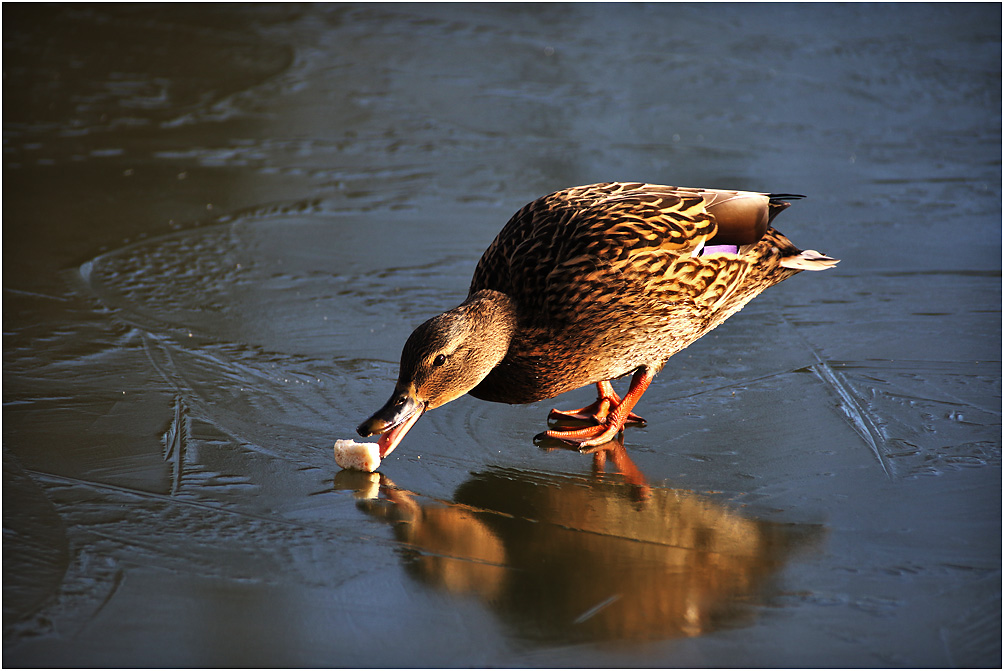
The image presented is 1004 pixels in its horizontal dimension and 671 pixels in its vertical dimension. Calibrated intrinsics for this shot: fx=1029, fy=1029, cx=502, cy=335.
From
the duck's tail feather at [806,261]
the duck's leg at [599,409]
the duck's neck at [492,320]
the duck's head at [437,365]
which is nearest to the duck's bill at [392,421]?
the duck's head at [437,365]

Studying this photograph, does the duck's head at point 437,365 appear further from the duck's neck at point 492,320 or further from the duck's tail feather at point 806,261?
the duck's tail feather at point 806,261

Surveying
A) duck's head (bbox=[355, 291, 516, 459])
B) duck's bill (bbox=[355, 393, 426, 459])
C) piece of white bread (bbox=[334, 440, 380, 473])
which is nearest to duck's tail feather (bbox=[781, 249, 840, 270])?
duck's head (bbox=[355, 291, 516, 459])

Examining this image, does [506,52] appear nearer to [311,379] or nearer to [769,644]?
[311,379]

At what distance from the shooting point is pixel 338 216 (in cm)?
574

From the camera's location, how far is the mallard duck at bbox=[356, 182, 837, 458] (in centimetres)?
335

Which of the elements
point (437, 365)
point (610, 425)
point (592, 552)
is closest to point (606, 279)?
point (610, 425)

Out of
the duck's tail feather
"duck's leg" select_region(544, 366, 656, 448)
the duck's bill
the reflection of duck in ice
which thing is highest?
the duck's tail feather

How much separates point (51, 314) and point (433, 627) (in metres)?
2.75

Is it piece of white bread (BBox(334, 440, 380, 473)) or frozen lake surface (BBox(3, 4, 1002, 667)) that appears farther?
piece of white bread (BBox(334, 440, 380, 473))

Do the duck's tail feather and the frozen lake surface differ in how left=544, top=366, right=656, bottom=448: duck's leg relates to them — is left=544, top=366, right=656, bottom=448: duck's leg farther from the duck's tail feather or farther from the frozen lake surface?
the duck's tail feather

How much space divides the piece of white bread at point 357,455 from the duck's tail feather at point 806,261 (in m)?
1.77

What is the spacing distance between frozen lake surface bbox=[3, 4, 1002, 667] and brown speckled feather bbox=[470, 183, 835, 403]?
0.30 m

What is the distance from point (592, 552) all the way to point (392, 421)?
0.75 meters

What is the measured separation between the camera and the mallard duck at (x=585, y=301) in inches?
132
